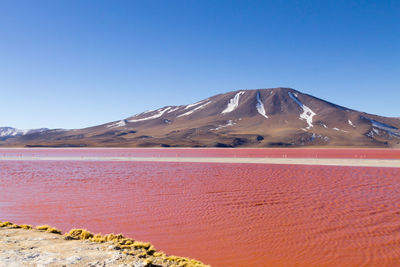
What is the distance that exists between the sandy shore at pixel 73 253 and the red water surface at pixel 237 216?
122 centimetres

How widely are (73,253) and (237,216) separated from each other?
6.59 metres

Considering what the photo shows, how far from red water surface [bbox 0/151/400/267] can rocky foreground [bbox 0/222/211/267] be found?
45.7 inches

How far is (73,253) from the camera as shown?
620cm

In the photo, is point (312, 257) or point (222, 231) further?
point (222, 231)

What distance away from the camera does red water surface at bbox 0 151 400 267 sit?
25.2ft

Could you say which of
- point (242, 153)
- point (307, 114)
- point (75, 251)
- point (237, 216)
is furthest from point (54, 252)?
point (307, 114)

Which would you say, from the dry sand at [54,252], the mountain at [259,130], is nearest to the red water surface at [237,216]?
the dry sand at [54,252]

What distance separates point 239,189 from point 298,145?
340ft

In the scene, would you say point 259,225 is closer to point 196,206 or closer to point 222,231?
point 222,231

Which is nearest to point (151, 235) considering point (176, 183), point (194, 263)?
point (194, 263)

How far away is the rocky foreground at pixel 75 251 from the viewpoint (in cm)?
571

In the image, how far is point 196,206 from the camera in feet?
42.3

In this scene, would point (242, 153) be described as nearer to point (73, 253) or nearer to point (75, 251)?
point (75, 251)

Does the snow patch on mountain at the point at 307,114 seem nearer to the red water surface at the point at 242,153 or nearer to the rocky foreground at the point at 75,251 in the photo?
the red water surface at the point at 242,153
